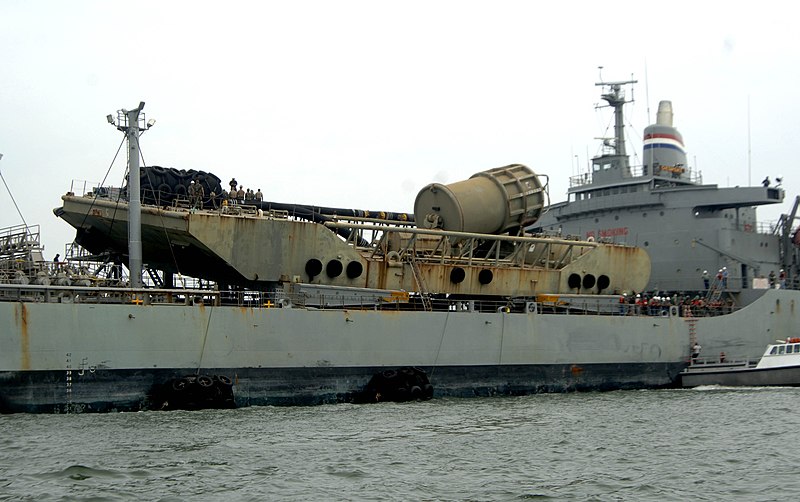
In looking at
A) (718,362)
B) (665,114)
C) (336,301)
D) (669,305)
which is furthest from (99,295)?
(665,114)

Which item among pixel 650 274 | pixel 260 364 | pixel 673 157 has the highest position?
pixel 673 157

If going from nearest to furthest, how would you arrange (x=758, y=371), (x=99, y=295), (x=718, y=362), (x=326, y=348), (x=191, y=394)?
(x=191, y=394), (x=99, y=295), (x=326, y=348), (x=758, y=371), (x=718, y=362)

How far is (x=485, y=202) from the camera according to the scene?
81.7 ft

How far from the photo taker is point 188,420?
687 inches

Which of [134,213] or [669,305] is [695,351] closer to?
[669,305]

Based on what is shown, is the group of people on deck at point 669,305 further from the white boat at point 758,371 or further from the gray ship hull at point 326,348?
the white boat at point 758,371

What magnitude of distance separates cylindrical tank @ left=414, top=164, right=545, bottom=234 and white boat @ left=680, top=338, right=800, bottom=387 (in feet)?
19.3

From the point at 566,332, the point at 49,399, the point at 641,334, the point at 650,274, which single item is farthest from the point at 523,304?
the point at 49,399

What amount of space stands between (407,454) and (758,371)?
13.4 m

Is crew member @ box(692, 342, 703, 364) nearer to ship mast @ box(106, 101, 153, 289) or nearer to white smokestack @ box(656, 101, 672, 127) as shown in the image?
white smokestack @ box(656, 101, 672, 127)

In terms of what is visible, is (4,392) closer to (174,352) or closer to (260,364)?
(174,352)

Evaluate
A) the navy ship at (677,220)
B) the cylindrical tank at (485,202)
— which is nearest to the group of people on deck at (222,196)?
the cylindrical tank at (485,202)

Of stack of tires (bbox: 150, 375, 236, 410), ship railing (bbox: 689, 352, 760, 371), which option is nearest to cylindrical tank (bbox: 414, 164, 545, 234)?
ship railing (bbox: 689, 352, 760, 371)

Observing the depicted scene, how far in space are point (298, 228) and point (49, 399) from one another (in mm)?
6482
